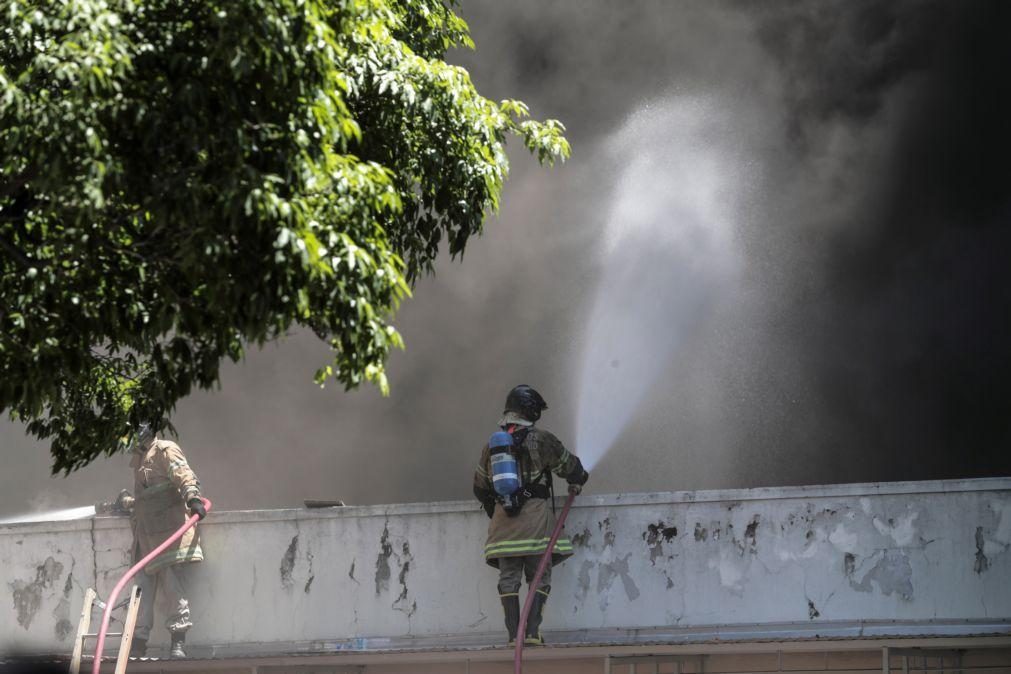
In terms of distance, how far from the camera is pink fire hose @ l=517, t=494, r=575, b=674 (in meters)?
8.94

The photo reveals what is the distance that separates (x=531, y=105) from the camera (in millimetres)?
19516

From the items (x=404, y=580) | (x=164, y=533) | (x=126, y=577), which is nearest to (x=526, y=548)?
(x=404, y=580)

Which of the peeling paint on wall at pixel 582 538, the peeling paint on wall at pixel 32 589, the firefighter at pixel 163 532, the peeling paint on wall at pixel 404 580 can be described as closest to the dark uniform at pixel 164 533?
the firefighter at pixel 163 532

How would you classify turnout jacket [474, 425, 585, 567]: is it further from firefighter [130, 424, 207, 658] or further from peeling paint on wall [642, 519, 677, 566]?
firefighter [130, 424, 207, 658]

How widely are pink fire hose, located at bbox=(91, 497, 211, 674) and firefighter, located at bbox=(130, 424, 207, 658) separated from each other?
97mm

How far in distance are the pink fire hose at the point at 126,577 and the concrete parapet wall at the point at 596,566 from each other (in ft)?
1.61

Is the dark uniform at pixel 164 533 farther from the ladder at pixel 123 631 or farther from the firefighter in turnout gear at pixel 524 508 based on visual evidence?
the firefighter in turnout gear at pixel 524 508

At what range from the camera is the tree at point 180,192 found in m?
6.03

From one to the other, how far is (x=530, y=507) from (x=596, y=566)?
0.80 m

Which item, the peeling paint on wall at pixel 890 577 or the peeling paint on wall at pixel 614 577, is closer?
the peeling paint on wall at pixel 890 577

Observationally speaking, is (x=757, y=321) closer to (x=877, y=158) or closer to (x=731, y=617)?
(x=877, y=158)

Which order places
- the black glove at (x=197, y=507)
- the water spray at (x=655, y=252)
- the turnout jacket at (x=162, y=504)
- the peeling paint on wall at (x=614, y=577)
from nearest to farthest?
the peeling paint on wall at (x=614, y=577)
the black glove at (x=197, y=507)
the turnout jacket at (x=162, y=504)
the water spray at (x=655, y=252)

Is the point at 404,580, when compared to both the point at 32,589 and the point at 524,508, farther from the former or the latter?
the point at 32,589

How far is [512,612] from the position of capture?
9547 mm
